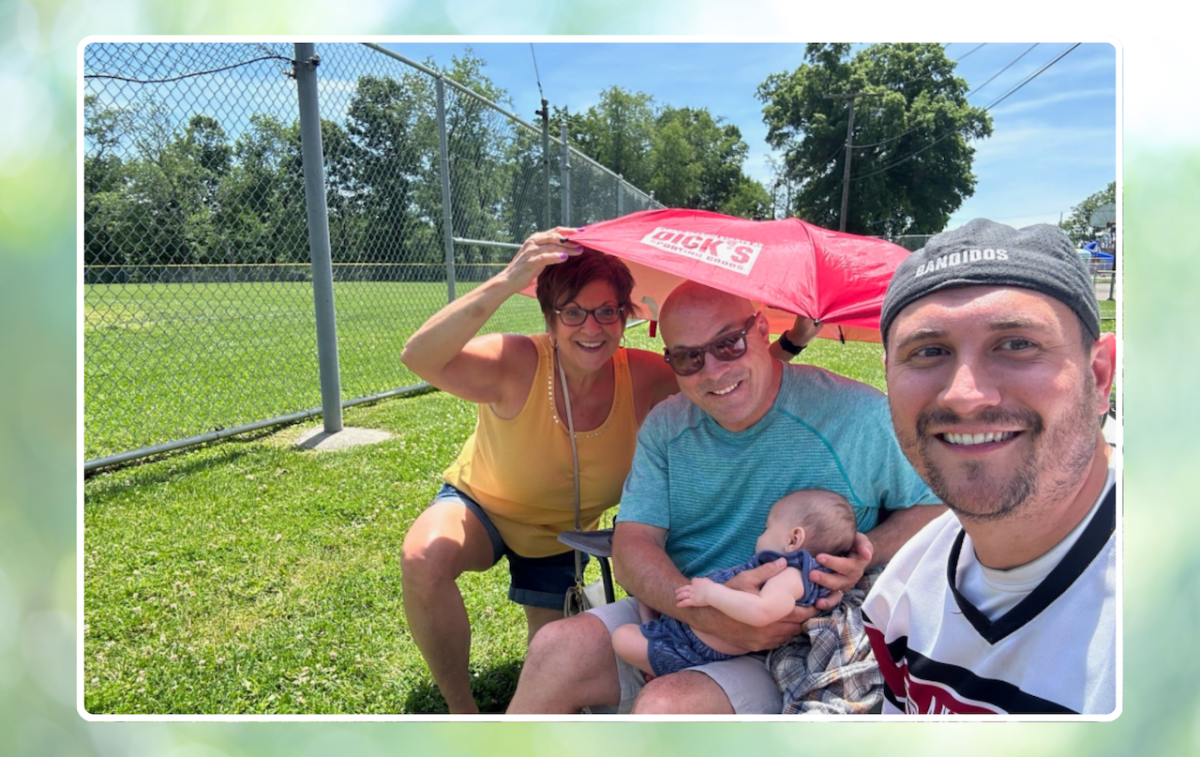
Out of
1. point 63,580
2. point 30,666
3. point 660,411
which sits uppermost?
point 660,411

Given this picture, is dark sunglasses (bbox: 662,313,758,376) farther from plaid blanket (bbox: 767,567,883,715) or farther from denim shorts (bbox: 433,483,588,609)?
denim shorts (bbox: 433,483,588,609)

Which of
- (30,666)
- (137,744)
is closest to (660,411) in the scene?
(137,744)

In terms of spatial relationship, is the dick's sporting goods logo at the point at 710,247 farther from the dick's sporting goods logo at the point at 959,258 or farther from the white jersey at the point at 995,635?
the white jersey at the point at 995,635

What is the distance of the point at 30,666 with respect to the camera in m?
1.60

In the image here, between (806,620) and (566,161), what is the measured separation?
27.8 ft

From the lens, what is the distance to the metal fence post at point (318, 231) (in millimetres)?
5066

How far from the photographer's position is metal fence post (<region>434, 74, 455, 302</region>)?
6.62 m

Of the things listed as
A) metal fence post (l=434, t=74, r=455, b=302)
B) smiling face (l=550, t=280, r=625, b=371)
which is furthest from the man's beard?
metal fence post (l=434, t=74, r=455, b=302)

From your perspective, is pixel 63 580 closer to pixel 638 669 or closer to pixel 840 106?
pixel 638 669

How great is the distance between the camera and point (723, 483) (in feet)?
6.35

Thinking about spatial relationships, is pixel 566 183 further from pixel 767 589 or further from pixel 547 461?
Answer: pixel 767 589

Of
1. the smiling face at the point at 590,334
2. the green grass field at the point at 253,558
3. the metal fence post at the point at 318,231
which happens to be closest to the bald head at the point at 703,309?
the smiling face at the point at 590,334

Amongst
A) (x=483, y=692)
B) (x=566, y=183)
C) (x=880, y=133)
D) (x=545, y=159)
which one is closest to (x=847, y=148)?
(x=880, y=133)

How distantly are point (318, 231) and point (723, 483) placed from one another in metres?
4.36
